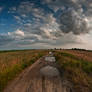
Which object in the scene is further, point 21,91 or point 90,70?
point 90,70

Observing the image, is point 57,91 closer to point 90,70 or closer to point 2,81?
point 2,81

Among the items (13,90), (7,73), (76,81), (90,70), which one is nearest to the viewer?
(13,90)

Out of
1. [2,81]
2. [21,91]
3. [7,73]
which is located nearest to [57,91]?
[21,91]

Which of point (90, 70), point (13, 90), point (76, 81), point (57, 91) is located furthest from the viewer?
point (90, 70)

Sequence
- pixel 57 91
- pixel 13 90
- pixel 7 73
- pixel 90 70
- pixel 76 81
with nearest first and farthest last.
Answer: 1. pixel 57 91
2. pixel 13 90
3. pixel 76 81
4. pixel 7 73
5. pixel 90 70

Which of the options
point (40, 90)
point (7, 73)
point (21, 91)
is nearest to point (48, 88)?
point (40, 90)

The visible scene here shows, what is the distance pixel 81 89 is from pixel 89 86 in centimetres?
63

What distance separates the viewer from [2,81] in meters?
6.18

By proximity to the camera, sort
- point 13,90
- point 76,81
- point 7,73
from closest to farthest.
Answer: point 13,90 < point 76,81 < point 7,73

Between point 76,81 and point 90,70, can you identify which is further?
point 90,70

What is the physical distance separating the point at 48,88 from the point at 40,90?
18.6 inches

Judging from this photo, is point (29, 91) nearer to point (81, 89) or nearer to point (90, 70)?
point (81, 89)

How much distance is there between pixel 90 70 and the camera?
8.29 metres

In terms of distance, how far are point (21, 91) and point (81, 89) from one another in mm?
3088
